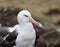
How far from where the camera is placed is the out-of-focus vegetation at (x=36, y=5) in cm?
1377

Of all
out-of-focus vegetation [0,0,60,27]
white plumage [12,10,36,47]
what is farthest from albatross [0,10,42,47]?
out-of-focus vegetation [0,0,60,27]

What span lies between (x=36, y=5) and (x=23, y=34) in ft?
20.2

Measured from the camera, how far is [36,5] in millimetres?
15266

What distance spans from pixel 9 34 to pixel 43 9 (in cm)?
565

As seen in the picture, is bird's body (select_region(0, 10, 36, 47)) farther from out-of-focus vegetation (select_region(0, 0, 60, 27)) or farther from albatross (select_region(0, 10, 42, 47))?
out-of-focus vegetation (select_region(0, 0, 60, 27))

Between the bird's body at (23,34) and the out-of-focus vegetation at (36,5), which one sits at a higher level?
the bird's body at (23,34)

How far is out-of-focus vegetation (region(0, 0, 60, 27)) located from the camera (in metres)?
13.8

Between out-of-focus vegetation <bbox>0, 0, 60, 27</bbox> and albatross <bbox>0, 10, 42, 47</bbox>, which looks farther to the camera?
out-of-focus vegetation <bbox>0, 0, 60, 27</bbox>

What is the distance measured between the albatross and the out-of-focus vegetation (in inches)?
160

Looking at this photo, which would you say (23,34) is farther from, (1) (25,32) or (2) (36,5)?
(2) (36,5)

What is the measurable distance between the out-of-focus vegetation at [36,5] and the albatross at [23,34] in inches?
160

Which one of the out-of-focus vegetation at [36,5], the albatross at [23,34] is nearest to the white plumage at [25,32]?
the albatross at [23,34]

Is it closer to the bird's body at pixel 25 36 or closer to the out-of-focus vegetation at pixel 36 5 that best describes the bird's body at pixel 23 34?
the bird's body at pixel 25 36

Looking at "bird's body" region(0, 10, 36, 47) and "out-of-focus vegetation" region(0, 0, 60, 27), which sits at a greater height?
"bird's body" region(0, 10, 36, 47)
